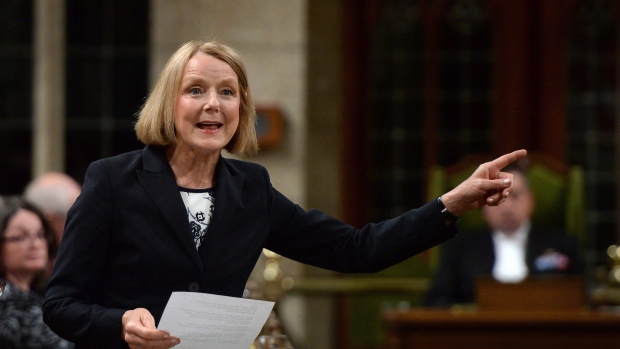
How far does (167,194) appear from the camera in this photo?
244 cm

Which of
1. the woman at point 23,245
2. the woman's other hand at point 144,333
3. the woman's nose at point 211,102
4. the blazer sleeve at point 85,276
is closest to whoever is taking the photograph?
the woman's other hand at point 144,333

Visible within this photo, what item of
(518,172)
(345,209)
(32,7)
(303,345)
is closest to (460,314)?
(518,172)

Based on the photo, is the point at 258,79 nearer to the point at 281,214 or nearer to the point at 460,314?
the point at 460,314

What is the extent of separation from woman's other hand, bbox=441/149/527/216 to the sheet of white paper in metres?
0.56

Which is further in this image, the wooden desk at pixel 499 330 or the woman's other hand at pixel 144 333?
the wooden desk at pixel 499 330

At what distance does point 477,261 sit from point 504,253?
21 centimetres

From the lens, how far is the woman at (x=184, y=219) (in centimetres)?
236

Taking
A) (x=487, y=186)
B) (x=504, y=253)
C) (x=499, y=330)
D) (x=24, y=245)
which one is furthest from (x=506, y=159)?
(x=504, y=253)

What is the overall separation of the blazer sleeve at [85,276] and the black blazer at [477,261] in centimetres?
388

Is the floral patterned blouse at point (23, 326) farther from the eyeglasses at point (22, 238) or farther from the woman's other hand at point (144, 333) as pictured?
the woman's other hand at point (144, 333)

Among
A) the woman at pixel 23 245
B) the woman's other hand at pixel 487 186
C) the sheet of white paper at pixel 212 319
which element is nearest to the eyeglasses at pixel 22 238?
the woman at pixel 23 245

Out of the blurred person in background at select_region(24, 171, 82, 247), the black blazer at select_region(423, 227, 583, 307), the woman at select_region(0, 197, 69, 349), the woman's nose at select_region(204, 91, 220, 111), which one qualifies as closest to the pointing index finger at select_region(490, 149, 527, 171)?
the woman's nose at select_region(204, 91, 220, 111)

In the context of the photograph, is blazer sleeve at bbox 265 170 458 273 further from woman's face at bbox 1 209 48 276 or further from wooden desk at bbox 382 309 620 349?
wooden desk at bbox 382 309 620 349

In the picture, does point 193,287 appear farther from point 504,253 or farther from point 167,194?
point 504,253
